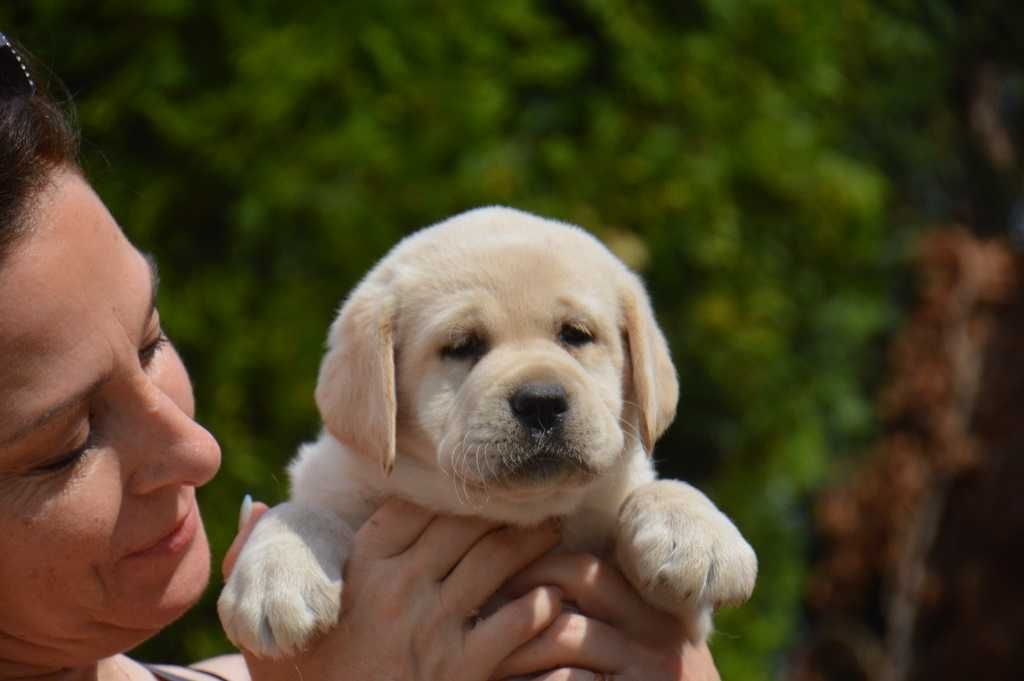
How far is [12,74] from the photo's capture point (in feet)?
8.49

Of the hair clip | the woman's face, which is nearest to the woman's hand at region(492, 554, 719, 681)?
the woman's face

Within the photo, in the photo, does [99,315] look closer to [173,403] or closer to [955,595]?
[173,403]

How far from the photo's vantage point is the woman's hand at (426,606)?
2.77m

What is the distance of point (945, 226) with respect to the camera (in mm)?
8094

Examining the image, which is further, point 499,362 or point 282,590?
point 499,362

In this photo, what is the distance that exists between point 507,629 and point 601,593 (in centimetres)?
27

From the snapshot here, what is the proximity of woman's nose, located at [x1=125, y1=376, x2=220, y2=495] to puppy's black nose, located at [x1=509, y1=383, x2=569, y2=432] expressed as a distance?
71 cm

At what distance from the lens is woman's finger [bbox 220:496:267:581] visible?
309 centimetres

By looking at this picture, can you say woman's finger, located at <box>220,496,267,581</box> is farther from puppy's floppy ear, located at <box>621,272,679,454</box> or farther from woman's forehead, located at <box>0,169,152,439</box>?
puppy's floppy ear, located at <box>621,272,679,454</box>

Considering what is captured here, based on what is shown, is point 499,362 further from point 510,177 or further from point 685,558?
point 510,177

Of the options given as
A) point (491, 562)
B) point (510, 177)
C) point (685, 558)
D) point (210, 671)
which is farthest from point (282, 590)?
point (510, 177)

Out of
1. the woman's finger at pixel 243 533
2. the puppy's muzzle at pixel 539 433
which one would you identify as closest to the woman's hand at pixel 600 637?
the puppy's muzzle at pixel 539 433

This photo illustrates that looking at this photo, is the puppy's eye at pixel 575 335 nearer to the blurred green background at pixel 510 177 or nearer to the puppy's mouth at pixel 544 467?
the puppy's mouth at pixel 544 467

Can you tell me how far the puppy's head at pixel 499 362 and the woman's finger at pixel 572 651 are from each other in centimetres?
34
